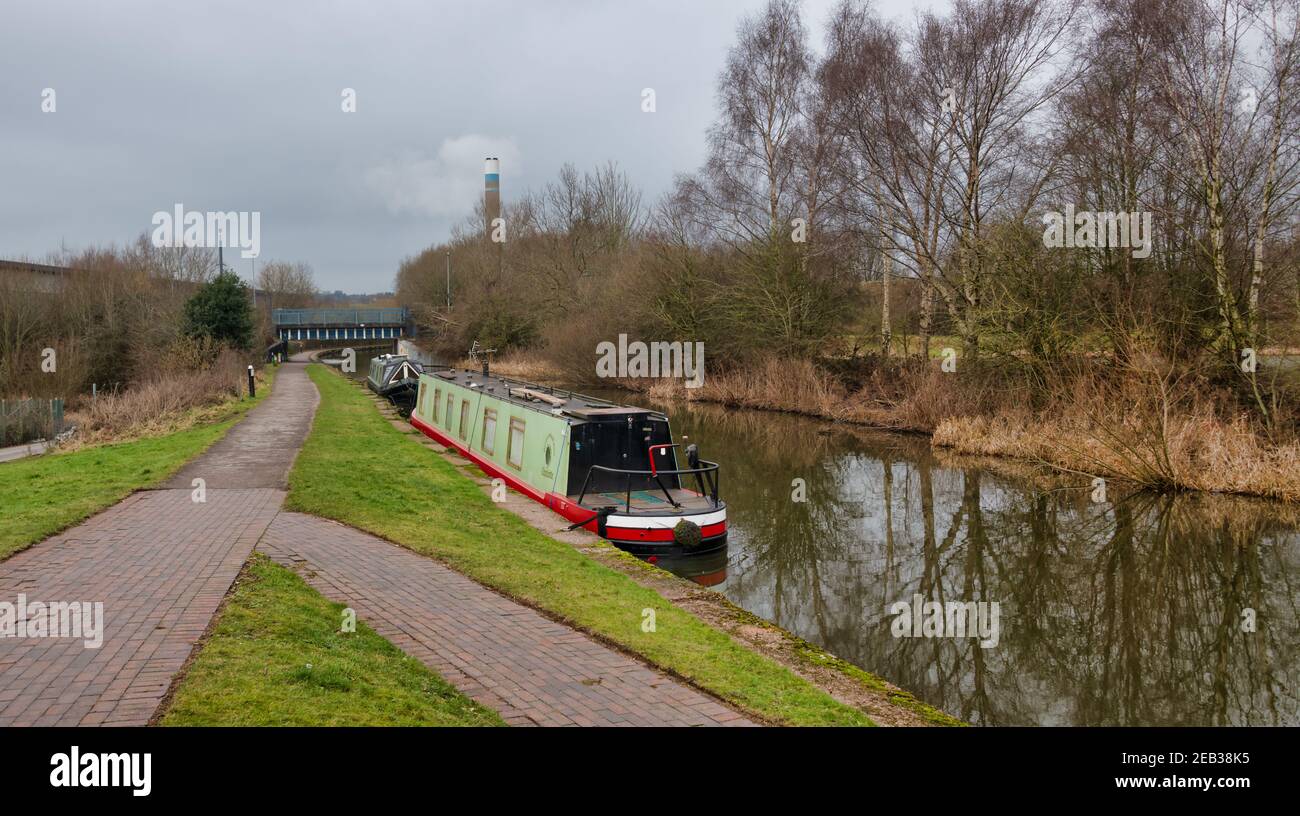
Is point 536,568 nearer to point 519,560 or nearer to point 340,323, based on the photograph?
point 519,560

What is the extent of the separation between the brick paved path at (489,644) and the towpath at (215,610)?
1 cm

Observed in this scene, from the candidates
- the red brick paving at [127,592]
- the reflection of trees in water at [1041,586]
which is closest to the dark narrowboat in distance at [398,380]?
the reflection of trees in water at [1041,586]

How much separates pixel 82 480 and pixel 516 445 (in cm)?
615

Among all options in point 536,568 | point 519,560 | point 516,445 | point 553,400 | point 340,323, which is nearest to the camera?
point 536,568

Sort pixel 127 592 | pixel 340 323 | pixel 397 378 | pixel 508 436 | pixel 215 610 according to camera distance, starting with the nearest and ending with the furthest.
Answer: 1. pixel 215 610
2. pixel 127 592
3. pixel 508 436
4. pixel 397 378
5. pixel 340 323

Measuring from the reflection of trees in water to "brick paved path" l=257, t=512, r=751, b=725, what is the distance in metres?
2.88

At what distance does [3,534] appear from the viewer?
750 cm

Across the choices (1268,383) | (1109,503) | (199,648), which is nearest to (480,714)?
(199,648)

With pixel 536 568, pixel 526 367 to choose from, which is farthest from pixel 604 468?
pixel 526 367

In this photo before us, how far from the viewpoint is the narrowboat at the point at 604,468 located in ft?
34.9

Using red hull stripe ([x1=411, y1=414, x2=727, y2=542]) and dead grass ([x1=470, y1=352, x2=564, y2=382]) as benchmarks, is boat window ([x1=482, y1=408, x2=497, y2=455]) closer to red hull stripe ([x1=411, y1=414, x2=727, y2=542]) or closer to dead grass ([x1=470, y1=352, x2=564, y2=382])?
red hull stripe ([x1=411, y1=414, x2=727, y2=542])

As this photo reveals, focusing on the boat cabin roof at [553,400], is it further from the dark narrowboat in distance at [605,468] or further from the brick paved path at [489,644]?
the brick paved path at [489,644]

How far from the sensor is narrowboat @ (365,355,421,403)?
26.6 m

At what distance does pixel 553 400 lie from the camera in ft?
46.8
